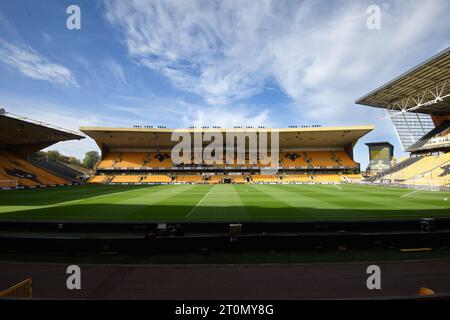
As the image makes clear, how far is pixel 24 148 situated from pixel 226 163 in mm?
44858

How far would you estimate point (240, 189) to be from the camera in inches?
1372

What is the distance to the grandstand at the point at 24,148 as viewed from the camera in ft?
124

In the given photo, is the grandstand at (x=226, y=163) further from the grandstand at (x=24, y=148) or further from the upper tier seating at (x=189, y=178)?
the grandstand at (x=24, y=148)

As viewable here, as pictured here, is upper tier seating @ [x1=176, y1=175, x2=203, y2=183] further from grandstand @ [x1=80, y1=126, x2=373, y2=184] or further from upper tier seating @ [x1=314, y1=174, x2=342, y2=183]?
upper tier seating @ [x1=314, y1=174, x2=342, y2=183]

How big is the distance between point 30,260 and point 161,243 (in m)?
3.97

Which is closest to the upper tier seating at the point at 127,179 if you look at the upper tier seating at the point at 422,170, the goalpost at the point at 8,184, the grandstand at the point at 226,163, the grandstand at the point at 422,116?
the grandstand at the point at 226,163

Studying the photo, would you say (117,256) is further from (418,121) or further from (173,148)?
(418,121)

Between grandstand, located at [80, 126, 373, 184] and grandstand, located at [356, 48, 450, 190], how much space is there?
8.36 meters

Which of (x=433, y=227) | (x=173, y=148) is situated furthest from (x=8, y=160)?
(x=433, y=227)

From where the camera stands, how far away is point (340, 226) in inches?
382

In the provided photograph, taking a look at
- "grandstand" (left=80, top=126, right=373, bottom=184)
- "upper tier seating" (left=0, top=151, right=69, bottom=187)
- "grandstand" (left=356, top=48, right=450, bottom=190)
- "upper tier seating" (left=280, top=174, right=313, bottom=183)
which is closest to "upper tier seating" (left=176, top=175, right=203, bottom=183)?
"grandstand" (left=80, top=126, right=373, bottom=184)

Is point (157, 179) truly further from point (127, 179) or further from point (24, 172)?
point (24, 172)

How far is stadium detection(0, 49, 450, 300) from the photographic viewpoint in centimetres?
821
